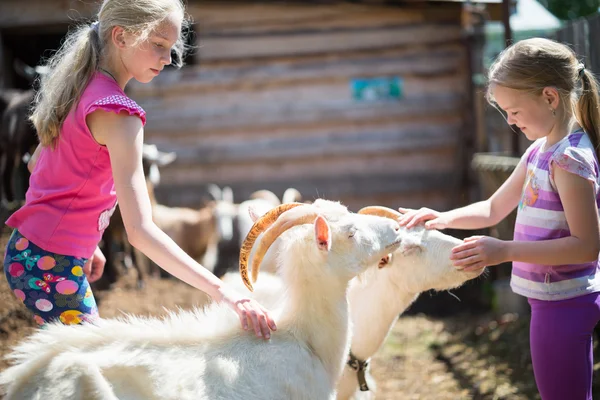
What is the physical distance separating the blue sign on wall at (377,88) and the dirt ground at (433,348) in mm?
3511

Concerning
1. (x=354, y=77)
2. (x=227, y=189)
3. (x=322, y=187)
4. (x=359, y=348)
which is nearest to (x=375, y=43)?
(x=354, y=77)

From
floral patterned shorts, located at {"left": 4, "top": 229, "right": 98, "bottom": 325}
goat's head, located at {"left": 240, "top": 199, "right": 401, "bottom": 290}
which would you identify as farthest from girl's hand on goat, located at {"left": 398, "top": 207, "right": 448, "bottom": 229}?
floral patterned shorts, located at {"left": 4, "top": 229, "right": 98, "bottom": 325}

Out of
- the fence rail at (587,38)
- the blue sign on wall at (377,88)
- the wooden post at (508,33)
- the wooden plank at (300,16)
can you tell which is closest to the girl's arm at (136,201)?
the fence rail at (587,38)

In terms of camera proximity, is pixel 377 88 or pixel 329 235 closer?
pixel 329 235

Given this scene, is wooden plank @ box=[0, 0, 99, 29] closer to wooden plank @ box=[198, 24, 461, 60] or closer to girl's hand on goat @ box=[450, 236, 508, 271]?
wooden plank @ box=[198, 24, 461, 60]

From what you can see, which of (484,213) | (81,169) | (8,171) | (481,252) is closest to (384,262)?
(484,213)

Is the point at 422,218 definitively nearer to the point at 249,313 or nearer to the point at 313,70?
the point at 249,313

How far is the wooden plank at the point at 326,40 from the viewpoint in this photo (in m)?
9.48

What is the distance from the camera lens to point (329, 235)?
265cm

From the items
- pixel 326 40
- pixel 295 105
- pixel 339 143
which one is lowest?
pixel 339 143

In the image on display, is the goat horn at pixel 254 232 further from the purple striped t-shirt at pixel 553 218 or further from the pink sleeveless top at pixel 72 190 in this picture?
the purple striped t-shirt at pixel 553 218

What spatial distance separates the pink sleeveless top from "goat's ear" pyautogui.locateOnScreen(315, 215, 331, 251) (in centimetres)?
79

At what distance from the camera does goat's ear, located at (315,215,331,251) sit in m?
2.61

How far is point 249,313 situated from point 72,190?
2.78 ft
